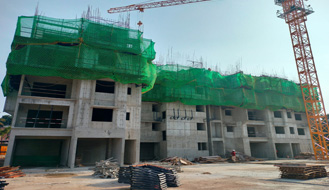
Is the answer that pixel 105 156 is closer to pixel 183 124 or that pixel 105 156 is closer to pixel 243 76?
pixel 183 124

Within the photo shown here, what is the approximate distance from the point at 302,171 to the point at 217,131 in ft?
74.2

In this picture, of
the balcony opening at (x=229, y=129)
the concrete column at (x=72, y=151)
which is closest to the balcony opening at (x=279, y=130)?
the balcony opening at (x=229, y=129)

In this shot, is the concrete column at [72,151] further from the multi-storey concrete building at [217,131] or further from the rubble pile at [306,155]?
the rubble pile at [306,155]

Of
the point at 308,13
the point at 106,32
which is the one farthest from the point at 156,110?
the point at 308,13

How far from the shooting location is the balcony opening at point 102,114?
76.8 ft

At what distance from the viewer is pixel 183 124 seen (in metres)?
30.0

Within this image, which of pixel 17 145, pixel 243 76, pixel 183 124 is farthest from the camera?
pixel 243 76

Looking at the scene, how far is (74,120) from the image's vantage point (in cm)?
2033

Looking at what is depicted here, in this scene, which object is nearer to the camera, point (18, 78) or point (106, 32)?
point (18, 78)

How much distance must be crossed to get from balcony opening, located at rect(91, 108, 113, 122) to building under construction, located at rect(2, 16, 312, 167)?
115mm

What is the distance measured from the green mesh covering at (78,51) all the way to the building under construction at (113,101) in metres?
0.09

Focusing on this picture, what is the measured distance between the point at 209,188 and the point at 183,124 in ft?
68.6

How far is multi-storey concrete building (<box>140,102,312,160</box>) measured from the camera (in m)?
29.3

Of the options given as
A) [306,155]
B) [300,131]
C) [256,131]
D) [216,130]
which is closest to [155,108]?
[216,130]
